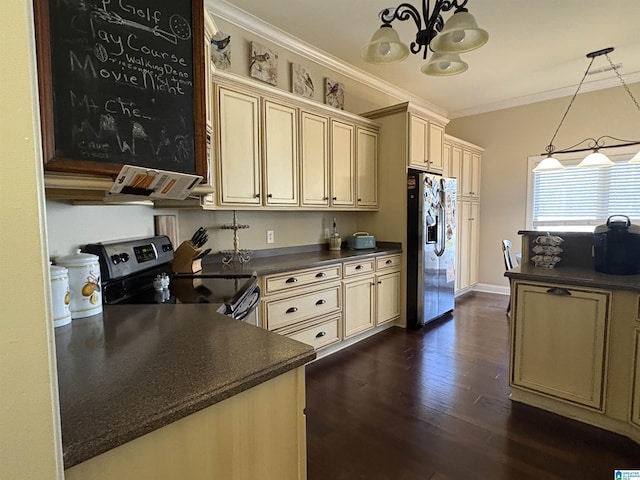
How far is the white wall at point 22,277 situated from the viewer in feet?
1.41

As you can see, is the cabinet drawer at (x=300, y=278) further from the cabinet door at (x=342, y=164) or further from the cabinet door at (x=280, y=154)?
the cabinet door at (x=342, y=164)

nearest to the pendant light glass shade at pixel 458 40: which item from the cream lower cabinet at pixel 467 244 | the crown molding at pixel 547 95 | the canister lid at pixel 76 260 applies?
the canister lid at pixel 76 260

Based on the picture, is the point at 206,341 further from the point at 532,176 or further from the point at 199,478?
the point at 532,176

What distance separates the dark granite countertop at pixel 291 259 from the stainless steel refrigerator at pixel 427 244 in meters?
0.27

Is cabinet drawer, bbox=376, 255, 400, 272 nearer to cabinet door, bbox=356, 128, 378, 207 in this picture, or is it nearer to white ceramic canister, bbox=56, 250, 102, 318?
cabinet door, bbox=356, 128, 378, 207

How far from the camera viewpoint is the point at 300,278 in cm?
270

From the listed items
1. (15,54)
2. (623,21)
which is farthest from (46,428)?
(623,21)

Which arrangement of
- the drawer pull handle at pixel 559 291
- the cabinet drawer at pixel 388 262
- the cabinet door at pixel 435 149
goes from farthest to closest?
the cabinet door at pixel 435 149, the cabinet drawer at pixel 388 262, the drawer pull handle at pixel 559 291

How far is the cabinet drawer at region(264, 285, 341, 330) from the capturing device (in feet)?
8.21

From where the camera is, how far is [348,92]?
399 centimetres

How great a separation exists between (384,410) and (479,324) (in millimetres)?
2199

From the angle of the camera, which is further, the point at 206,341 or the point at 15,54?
the point at 206,341

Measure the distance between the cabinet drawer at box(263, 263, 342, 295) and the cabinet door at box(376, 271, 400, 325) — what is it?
0.69 m

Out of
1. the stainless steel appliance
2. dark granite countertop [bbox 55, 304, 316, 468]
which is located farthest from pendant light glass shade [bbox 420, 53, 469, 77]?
dark granite countertop [bbox 55, 304, 316, 468]
